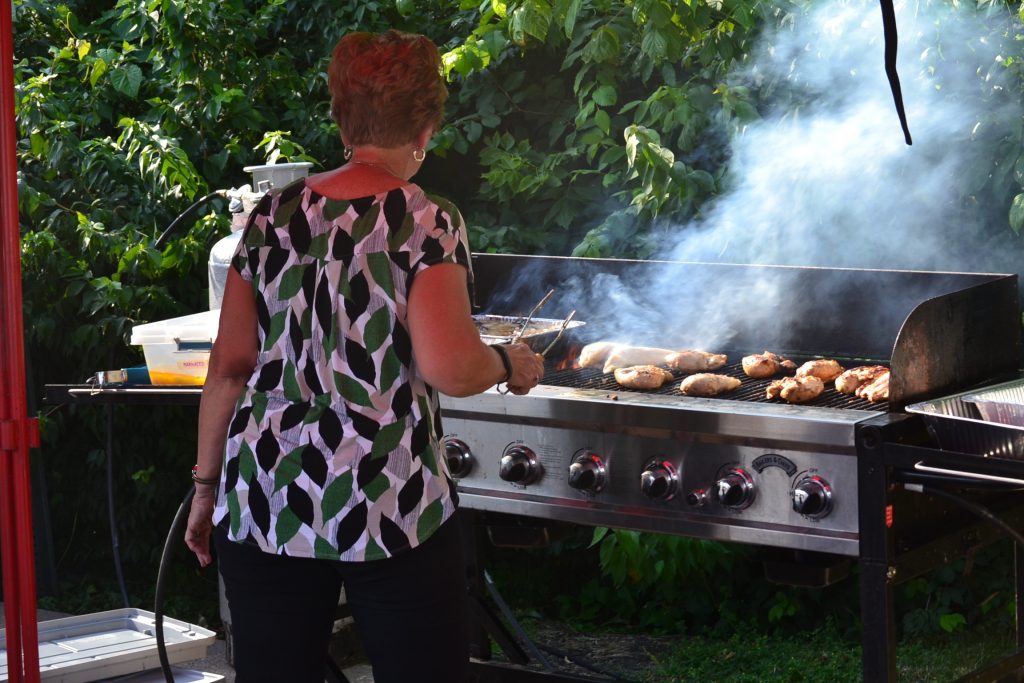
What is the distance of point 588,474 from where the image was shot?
3186 mm

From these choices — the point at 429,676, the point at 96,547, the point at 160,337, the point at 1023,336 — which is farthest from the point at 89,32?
the point at 429,676

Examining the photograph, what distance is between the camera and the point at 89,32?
607 cm

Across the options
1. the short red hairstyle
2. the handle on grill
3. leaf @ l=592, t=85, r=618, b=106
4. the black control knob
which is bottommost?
the black control knob

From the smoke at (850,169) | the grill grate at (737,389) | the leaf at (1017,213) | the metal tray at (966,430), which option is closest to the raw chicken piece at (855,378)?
the grill grate at (737,389)

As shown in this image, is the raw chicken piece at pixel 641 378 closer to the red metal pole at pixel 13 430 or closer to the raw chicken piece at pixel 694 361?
the raw chicken piece at pixel 694 361

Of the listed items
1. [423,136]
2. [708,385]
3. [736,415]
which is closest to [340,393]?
[423,136]

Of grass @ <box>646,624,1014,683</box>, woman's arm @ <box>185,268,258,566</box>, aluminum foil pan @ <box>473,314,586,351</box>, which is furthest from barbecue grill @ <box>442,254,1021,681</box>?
grass @ <box>646,624,1014,683</box>

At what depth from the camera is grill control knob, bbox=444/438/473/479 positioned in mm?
3447

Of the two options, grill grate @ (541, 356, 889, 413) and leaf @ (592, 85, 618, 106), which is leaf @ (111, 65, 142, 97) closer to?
leaf @ (592, 85, 618, 106)

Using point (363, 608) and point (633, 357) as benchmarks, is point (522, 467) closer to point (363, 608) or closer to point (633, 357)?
point (633, 357)

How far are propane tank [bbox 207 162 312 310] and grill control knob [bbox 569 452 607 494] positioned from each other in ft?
4.06

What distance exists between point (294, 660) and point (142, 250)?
10.6ft

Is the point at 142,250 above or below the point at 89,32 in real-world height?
below

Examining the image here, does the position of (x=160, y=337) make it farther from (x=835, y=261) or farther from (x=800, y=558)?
(x=835, y=261)
